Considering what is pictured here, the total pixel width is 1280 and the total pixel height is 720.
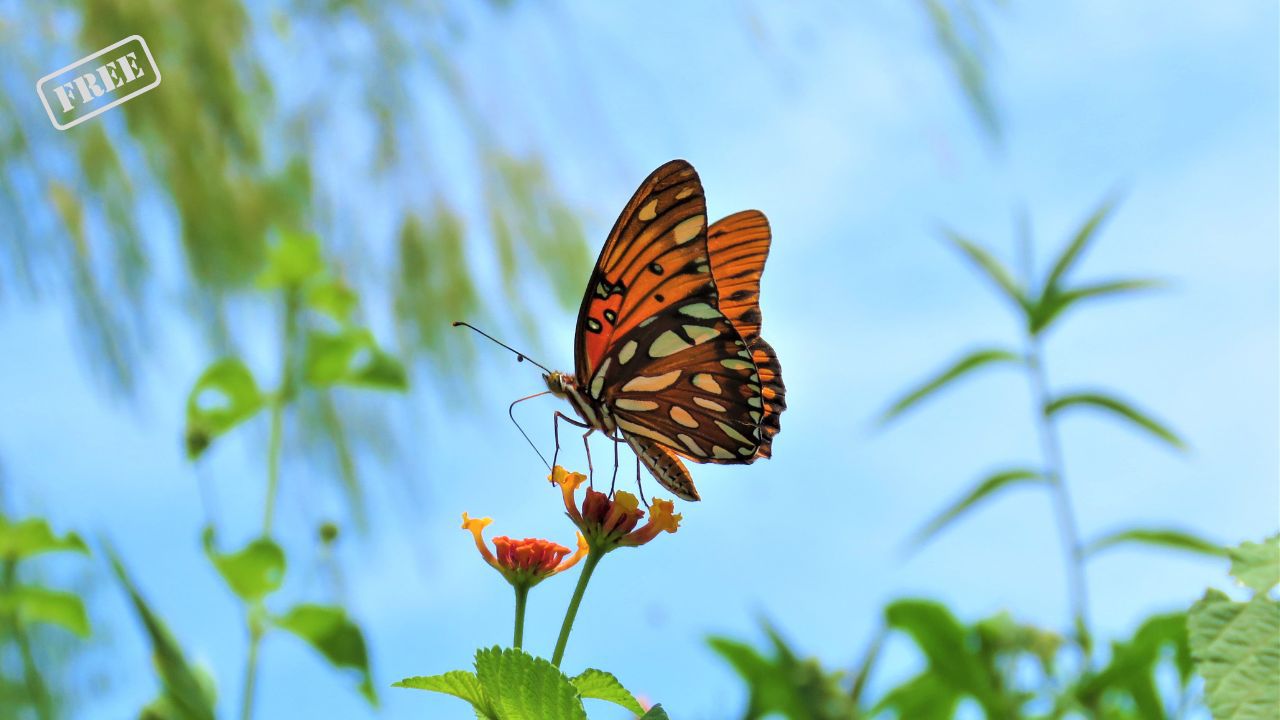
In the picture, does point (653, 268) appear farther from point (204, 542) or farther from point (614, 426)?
point (204, 542)

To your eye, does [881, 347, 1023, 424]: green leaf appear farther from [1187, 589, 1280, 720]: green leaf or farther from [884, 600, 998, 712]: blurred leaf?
[1187, 589, 1280, 720]: green leaf

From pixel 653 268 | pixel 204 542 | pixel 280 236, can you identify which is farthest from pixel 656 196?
pixel 280 236

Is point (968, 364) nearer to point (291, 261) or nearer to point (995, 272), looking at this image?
point (995, 272)

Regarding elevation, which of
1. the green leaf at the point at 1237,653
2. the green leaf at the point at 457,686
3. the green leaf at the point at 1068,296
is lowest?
the green leaf at the point at 1237,653

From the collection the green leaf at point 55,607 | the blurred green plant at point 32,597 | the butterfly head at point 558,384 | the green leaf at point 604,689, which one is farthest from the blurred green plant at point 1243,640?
the green leaf at point 55,607

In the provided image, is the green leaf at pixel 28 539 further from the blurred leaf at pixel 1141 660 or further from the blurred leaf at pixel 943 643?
the blurred leaf at pixel 1141 660

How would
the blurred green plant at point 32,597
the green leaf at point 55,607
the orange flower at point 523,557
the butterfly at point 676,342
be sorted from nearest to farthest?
the orange flower at point 523,557, the butterfly at point 676,342, the blurred green plant at point 32,597, the green leaf at point 55,607

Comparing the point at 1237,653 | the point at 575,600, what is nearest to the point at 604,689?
the point at 575,600
